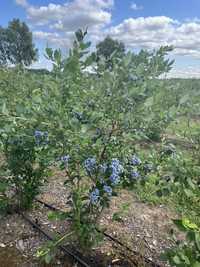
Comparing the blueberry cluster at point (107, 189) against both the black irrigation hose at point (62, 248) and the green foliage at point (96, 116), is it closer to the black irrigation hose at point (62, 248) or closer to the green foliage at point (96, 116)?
the green foliage at point (96, 116)

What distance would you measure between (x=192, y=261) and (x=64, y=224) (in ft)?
5.92

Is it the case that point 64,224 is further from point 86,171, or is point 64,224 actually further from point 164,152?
point 164,152

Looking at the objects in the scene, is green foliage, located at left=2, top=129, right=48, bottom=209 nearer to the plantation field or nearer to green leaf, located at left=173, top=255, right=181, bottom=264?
the plantation field

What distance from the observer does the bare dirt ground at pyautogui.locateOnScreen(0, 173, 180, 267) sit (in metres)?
2.68

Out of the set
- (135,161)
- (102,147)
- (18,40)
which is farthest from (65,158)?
(18,40)

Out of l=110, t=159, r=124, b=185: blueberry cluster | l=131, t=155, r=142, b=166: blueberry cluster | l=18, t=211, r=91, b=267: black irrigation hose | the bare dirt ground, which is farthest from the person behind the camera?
the bare dirt ground

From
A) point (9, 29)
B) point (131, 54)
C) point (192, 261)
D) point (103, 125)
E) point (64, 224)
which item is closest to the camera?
point (192, 261)

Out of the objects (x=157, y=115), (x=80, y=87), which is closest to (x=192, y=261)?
(x=157, y=115)

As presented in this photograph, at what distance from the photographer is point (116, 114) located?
6.82 ft

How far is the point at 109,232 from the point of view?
2996 millimetres

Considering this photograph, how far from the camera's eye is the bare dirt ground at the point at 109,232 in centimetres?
268

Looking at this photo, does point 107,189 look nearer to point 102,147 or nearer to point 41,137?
point 102,147

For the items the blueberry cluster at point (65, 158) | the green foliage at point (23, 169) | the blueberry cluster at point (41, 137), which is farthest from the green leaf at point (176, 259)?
the green foliage at point (23, 169)

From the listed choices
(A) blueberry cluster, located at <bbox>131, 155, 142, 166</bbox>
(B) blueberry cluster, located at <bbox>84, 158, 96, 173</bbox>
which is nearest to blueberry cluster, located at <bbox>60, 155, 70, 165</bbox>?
(B) blueberry cluster, located at <bbox>84, 158, 96, 173</bbox>
